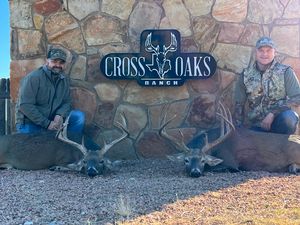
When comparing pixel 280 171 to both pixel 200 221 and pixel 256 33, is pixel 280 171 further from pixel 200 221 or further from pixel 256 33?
pixel 200 221

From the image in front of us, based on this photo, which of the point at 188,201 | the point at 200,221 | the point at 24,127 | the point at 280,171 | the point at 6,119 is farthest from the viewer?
the point at 6,119

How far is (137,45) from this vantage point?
300 inches

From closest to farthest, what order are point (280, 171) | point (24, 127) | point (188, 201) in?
point (188, 201)
point (280, 171)
point (24, 127)

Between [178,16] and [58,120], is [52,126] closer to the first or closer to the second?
[58,120]

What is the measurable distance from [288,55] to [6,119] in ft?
15.2

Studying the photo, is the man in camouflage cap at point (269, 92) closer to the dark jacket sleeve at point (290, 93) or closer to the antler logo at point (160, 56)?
the dark jacket sleeve at point (290, 93)

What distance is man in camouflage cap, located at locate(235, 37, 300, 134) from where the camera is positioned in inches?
275

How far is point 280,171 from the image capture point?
662 centimetres

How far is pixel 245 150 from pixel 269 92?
0.98 metres

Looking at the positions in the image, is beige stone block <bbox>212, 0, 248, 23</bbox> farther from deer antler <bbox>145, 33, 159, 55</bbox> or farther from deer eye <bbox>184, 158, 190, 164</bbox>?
deer eye <bbox>184, 158, 190, 164</bbox>

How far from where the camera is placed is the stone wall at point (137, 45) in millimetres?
7605

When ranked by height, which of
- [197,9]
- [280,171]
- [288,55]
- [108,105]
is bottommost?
[280,171]

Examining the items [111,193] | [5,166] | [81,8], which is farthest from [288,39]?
[5,166]

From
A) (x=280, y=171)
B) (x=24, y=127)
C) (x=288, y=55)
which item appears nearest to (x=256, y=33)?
(x=288, y=55)
